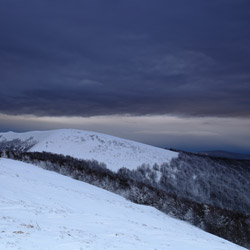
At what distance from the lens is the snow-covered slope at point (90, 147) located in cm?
5242

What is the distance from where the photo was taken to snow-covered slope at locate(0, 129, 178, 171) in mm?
52419

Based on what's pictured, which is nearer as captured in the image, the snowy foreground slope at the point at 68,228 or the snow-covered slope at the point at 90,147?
the snowy foreground slope at the point at 68,228

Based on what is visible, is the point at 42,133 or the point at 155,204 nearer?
the point at 155,204

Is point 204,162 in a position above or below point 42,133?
below

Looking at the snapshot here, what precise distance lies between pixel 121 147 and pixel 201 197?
81.2 feet

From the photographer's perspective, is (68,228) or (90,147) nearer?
(68,228)

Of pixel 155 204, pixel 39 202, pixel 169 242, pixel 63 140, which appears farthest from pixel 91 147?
pixel 169 242

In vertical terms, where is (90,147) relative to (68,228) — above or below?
above

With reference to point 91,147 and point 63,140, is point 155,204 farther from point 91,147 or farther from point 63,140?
point 63,140

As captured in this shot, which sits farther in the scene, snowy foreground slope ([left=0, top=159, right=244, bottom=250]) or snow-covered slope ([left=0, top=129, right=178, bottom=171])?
snow-covered slope ([left=0, top=129, right=178, bottom=171])

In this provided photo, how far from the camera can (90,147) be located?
5897 centimetres

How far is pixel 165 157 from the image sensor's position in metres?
63.8

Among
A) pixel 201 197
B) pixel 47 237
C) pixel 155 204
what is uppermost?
pixel 47 237

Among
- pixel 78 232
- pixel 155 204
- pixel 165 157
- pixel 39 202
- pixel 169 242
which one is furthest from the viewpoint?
pixel 165 157
